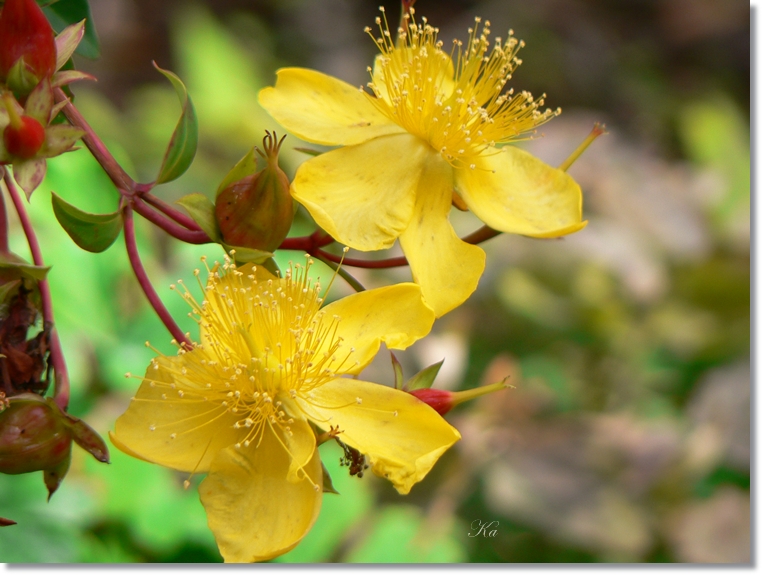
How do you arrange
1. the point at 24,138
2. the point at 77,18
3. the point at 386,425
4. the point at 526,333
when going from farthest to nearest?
the point at 526,333 < the point at 77,18 < the point at 386,425 < the point at 24,138

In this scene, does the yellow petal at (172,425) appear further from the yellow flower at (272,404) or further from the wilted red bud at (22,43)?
the wilted red bud at (22,43)

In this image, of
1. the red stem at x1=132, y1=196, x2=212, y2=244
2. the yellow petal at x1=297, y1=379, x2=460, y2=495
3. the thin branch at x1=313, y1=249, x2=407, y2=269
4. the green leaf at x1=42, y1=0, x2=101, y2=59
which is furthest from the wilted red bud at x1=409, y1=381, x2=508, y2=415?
the green leaf at x1=42, y1=0, x2=101, y2=59

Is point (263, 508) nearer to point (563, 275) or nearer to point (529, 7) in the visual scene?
point (563, 275)

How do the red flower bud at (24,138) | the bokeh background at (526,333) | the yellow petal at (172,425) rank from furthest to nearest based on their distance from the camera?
the bokeh background at (526,333)
the yellow petal at (172,425)
the red flower bud at (24,138)

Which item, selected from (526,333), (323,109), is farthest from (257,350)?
(526,333)

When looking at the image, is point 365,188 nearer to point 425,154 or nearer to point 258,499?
point 425,154

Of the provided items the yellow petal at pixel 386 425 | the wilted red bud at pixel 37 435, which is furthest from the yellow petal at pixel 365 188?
the wilted red bud at pixel 37 435
